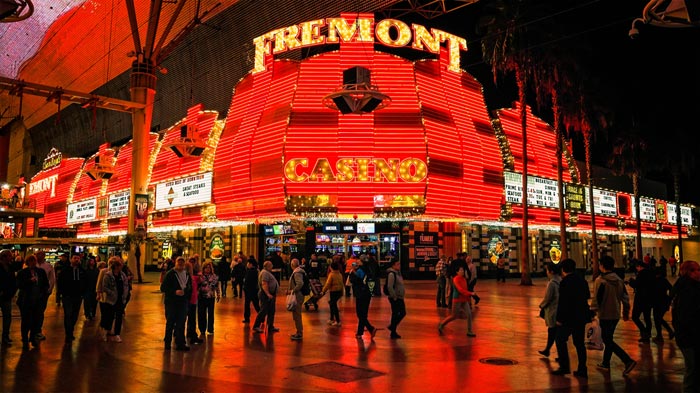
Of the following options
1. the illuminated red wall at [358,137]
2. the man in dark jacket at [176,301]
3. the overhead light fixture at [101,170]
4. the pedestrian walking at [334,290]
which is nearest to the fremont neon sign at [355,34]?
the illuminated red wall at [358,137]

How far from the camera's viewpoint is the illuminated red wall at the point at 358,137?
2778 centimetres

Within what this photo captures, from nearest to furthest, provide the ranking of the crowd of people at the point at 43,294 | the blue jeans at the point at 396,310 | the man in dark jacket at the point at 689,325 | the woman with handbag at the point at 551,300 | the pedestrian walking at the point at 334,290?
the man in dark jacket at the point at 689,325, the woman with handbag at the point at 551,300, the crowd of people at the point at 43,294, the blue jeans at the point at 396,310, the pedestrian walking at the point at 334,290

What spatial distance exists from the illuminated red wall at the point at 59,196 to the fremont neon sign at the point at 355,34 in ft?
116

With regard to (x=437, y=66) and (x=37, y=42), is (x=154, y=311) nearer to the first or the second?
(x=437, y=66)

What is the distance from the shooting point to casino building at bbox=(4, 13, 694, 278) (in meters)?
27.8

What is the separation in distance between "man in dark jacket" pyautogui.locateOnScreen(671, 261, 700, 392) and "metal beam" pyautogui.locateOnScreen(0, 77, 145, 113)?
89.2 ft

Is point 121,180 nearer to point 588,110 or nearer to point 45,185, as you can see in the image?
point 45,185

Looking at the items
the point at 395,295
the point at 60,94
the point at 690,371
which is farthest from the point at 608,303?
the point at 60,94

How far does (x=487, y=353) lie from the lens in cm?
1112

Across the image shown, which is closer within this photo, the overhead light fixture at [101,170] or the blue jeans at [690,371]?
the blue jeans at [690,371]

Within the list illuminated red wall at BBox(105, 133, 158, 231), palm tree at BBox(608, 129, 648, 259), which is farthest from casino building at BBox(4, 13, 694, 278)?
illuminated red wall at BBox(105, 133, 158, 231)

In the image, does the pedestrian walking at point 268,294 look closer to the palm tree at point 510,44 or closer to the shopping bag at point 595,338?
the shopping bag at point 595,338

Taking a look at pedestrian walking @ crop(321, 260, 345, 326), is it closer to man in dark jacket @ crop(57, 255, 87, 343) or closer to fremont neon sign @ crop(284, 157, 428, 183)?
man in dark jacket @ crop(57, 255, 87, 343)

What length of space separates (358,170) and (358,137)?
5.61 ft
